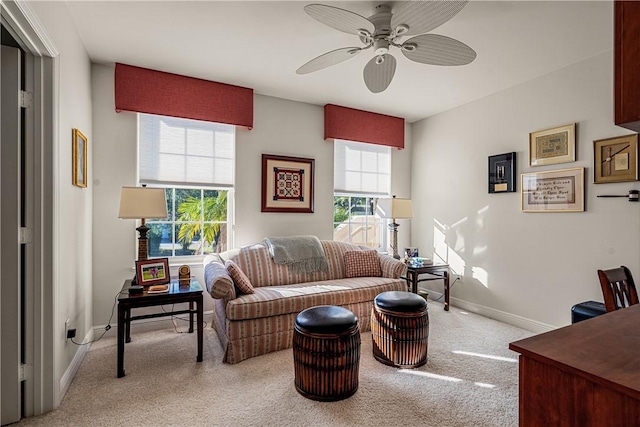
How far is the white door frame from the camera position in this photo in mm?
1938

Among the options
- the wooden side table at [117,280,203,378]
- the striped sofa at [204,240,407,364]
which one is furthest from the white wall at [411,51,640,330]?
the wooden side table at [117,280,203,378]

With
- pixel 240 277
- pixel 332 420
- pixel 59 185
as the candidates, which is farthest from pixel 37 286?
pixel 332 420

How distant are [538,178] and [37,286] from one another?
4.25m

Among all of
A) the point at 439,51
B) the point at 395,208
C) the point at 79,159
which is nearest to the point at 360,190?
the point at 395,208

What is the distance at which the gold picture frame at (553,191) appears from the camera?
3068 mm

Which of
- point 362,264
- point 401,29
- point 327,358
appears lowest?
point 327,358

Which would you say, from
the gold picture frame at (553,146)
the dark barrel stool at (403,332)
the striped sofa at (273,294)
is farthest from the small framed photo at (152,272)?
the gold picture frame at (553,146)

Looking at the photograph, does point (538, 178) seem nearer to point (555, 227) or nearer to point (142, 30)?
point (555, 227)

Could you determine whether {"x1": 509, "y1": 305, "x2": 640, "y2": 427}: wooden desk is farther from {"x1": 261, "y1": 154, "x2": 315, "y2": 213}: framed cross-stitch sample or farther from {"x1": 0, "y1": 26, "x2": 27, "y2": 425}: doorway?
{"x1": 261, "y1": 154, "x2": 315, "y2": 213}: framed cross-stitch sample

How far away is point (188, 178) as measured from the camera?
354 cm

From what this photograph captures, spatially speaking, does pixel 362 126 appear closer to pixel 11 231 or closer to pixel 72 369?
pixel 11 231

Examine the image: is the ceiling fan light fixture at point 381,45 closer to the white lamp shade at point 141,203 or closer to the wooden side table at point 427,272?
the white lamp shade at point 141,203

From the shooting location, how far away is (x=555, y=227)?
128 inches

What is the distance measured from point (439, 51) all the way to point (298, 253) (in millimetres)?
2279
